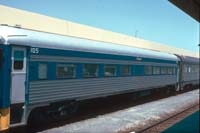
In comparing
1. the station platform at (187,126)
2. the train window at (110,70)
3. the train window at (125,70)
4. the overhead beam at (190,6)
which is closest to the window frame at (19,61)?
the overhead beam at (190,6)

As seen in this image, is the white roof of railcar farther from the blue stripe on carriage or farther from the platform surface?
the platform surface

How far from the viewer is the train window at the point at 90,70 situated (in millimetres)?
14211

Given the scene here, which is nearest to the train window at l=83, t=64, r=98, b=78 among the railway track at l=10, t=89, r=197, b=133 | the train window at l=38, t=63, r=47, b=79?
the railway track at l=10, t=89, r=197, b=133

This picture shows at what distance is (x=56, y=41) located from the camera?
12.4 m

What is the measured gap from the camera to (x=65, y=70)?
1302 cm

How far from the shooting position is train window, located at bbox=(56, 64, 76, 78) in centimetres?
1261

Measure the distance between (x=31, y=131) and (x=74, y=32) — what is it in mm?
18880

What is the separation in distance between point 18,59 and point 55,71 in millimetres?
1970

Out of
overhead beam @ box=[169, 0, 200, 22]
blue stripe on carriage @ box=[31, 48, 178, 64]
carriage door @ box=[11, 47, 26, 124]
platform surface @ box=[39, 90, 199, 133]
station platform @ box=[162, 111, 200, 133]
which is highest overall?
overhead beam @ box=[169, 0, 200, 22]

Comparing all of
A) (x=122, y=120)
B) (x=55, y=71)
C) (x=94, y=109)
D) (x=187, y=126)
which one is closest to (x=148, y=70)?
(x=94, y=109)

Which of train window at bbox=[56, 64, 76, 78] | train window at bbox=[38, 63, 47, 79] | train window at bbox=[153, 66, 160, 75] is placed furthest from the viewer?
train window at bbox=[153, 66, 160, 75]

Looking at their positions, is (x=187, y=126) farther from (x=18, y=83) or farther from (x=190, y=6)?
(x=18, y=83)

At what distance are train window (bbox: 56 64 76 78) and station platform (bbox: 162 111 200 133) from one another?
3.61m

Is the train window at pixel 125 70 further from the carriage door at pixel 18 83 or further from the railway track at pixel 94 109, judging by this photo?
the carriage door at pixel 18 83
